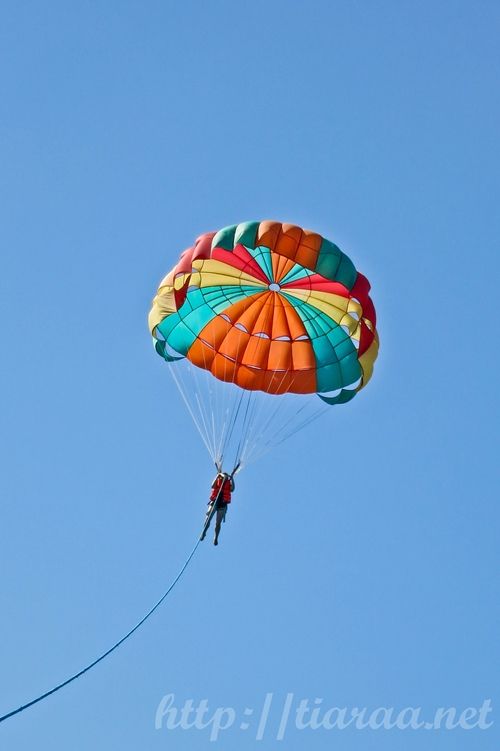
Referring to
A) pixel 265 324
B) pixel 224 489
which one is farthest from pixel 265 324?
pixel 224 489

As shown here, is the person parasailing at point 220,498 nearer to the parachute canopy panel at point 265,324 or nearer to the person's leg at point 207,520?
the person's leg at point 207,520

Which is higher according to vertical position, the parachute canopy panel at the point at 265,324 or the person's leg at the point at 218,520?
the parachute canopy panel at the point at 265,324

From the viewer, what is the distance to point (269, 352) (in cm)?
2277

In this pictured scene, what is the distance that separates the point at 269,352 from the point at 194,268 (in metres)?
1.93

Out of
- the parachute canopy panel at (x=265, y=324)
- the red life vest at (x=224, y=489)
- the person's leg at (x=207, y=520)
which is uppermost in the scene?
the parachute canopy panel at (x=265, y=324)

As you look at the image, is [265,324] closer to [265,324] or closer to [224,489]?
[265,324]

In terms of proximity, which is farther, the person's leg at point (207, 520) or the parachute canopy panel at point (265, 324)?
the parachute canopy panel at point (265, 324)

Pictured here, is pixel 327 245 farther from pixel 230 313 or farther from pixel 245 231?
pixel 230 313

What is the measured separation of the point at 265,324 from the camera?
74.9ft

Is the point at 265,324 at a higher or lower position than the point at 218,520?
higher

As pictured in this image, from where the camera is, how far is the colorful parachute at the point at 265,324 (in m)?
22.0

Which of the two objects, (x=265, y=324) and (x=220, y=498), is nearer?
(x=220, y=498)

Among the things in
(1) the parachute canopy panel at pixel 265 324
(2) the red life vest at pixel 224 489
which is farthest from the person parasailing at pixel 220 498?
(1) the parachute canopy panel at pixel 265 324

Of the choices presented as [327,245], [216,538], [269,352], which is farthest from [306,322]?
[216,538]
